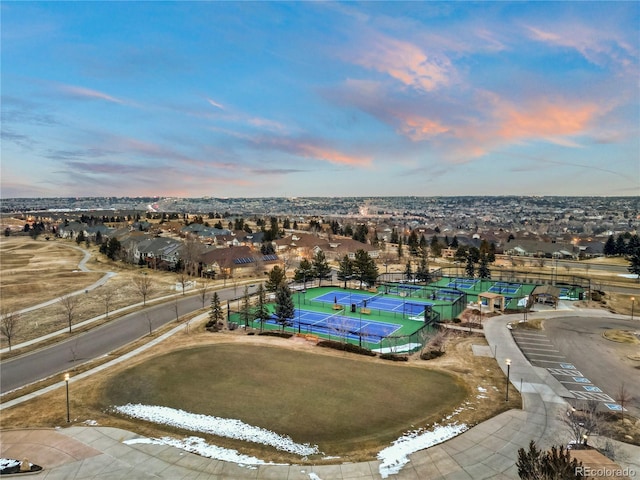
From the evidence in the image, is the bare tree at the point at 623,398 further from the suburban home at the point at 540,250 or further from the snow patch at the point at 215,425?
the suburban home at the point at 540,250

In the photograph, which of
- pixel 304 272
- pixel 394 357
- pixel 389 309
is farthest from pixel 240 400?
pixel 304 272

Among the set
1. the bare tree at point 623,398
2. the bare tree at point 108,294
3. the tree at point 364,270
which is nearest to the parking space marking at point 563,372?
the bare tree at point 623,398

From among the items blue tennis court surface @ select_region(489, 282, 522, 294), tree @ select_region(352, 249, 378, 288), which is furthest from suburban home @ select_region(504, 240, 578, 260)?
tree @ select_region(352, 249, 378, 288)

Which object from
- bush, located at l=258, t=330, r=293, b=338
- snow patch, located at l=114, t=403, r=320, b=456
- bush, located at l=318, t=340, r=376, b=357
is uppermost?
snow patch, located at l=114, t=403, r=320, b=456

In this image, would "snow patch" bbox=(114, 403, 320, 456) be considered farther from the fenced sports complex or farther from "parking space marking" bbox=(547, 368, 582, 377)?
"parking space marking" bbox=(547, 368, 582, 377)

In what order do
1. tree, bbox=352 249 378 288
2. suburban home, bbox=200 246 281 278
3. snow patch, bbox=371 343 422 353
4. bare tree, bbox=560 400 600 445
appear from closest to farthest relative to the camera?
1. bare tree, bbox=560 400 600 445
2. snow patch, bbox=371 343 422 353
3. tree, bbox=352 249 378 288
4. suburban home, bbox=200 246 281 278

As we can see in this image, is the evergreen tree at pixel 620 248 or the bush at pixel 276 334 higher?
the evergreen tree at pixel 620 248

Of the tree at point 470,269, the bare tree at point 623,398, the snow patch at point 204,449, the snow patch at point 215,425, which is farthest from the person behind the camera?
the tree at point 470,269
